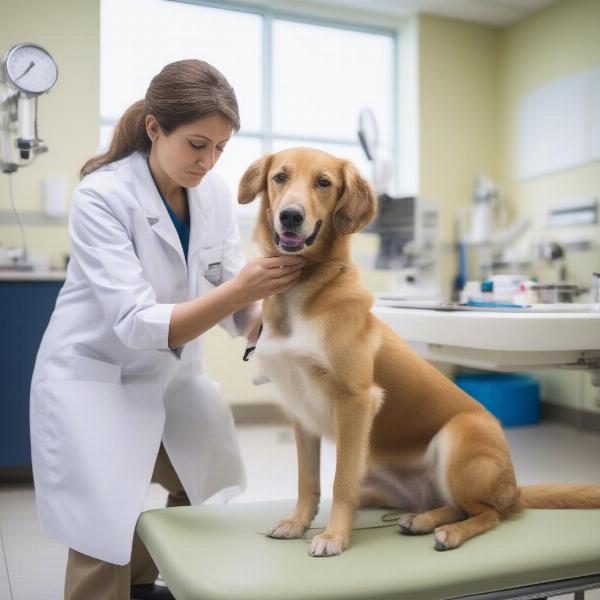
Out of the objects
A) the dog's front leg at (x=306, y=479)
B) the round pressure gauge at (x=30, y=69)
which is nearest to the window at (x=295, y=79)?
the round pressure gauge at (x=30, y=69)

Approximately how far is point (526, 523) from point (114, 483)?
2.48ft

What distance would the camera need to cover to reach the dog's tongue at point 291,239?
1070 millimetres

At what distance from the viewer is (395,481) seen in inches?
48.5

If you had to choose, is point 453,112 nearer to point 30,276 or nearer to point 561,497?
point 30,276

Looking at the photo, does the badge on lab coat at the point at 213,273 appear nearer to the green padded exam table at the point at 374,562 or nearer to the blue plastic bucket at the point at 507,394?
the green padded exam table at the point at 374,562

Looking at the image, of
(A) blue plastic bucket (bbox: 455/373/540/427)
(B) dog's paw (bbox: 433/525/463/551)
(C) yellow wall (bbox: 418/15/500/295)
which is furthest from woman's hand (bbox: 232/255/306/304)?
(C) yellow wall (bbox: 418/15/500/295)

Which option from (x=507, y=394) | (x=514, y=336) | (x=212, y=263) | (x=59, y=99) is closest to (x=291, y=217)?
(x=212, y=263)

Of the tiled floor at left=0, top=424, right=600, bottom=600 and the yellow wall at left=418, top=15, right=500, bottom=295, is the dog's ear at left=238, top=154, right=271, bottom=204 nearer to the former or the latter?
the tiled floor at left=0, top=424, right=600, bottom=600

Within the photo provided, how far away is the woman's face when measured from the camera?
1.26 m

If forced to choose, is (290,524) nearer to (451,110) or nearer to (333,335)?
(333,335)

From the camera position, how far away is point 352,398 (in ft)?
3.50

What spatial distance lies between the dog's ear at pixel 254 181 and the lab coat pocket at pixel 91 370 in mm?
443

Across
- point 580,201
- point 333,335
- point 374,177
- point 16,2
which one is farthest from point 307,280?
point 580,201

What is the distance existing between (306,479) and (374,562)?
279mm
